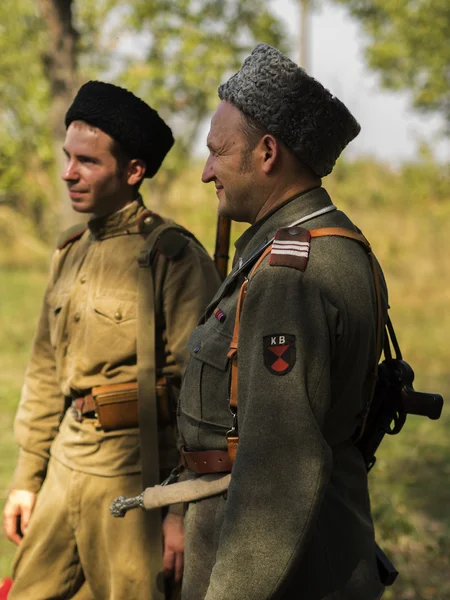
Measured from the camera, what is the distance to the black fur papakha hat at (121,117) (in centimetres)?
308

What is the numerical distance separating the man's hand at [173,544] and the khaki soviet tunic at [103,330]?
0.25 m

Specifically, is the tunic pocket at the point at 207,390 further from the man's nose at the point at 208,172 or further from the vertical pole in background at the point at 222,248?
the vertical pole in background at the point at 222,248

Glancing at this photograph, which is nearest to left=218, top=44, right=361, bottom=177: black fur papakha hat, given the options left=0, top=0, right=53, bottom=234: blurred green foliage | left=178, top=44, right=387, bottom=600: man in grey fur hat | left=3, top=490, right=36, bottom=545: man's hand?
left=178, top=44, right=387, bottom=600: man in grey fur hat

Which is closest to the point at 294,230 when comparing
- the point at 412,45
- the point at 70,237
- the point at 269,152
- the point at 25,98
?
the point at 269,152

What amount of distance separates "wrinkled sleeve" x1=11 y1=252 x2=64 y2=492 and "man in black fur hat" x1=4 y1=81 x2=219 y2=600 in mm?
80

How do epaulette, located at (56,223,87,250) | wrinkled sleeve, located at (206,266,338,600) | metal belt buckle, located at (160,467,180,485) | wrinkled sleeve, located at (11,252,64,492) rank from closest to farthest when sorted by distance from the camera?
1. wrinkled sleeve, located at (206,266,338,600)
2. metal belt buckle, located at (160,467,180,485)
3. wrinkled sleeve, located at (11,252,64,492)
4. epaulette, located at (56,223,87,250)

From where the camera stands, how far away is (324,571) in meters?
1.93

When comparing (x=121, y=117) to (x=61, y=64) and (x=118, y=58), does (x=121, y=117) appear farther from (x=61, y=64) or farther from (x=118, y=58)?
(x=118, y=58)

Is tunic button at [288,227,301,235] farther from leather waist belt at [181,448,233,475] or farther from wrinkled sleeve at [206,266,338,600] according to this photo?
leather waist belt at [181,448,233,475]

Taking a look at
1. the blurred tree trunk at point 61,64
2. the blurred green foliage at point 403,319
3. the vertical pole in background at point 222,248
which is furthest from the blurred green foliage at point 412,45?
the vertical pole in background at point 222,248

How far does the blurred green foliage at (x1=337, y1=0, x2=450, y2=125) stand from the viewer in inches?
502

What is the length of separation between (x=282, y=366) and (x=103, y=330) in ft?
4.44

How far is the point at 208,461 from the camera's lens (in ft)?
6.92

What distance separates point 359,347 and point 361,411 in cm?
21
